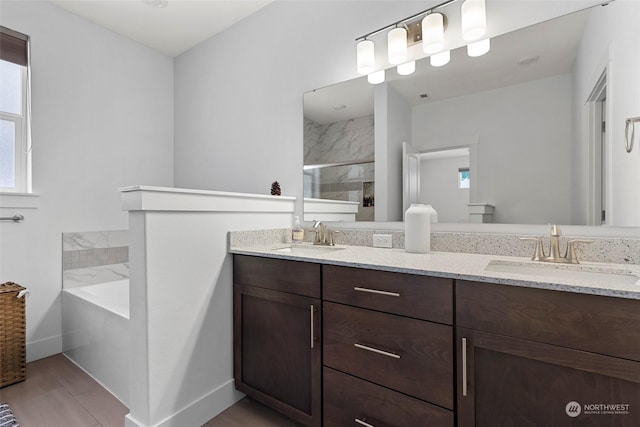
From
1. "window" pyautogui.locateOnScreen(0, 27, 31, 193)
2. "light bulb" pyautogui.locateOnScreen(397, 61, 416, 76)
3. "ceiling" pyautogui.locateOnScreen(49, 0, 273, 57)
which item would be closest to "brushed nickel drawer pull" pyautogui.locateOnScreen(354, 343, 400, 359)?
"light bulb" pyautogui.locateOnScreen(397, 61, 416, 76)

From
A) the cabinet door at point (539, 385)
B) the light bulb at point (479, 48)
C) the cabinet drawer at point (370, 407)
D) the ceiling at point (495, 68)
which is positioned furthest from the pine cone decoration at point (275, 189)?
the cabinet door at point (539, 385)

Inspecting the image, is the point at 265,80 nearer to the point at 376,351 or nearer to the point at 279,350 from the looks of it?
the point at 279,350

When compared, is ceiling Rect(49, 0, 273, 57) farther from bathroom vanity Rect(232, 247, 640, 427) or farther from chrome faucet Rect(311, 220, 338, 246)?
bathroom vanity Rect(232, 247, 640, 427)

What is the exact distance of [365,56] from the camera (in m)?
1.79

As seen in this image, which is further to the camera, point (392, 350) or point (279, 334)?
point (279, 334)

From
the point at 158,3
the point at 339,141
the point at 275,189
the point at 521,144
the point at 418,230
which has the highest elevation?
the point at 158,3

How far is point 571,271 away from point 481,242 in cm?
38

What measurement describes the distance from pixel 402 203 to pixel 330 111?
2.57 ft

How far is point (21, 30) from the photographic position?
7.07 feet

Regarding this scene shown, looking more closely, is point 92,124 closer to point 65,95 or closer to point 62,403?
point 65,95

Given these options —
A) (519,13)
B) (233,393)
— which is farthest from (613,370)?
(233,393)

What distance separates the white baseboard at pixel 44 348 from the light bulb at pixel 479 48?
3.32m

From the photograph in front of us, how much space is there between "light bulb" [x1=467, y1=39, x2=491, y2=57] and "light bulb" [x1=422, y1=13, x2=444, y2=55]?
0.44ft

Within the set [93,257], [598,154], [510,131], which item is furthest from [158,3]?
[598,154]
